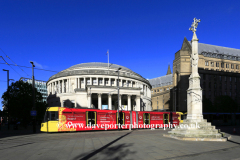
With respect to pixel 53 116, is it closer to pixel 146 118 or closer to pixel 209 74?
pixel 146 118

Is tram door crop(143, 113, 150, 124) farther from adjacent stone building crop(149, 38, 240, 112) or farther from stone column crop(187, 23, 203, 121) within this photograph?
adjacent stone building crop(149, 38, 240, 112)

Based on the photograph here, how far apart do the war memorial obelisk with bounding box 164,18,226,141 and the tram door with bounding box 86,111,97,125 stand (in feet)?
46.2

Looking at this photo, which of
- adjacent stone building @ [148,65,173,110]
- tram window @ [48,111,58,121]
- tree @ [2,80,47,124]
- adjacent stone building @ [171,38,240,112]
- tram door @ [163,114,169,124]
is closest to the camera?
tram window @ [48,111,58,121]

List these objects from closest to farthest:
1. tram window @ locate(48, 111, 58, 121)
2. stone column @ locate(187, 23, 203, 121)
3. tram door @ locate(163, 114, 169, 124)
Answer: stone column @ locate(187, 23, 203, 121)
tram window @ locate(48, 111, 58, 121)
tram door @ locate(163, 114, 169, 124)

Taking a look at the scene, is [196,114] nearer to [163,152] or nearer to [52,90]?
[163,152]

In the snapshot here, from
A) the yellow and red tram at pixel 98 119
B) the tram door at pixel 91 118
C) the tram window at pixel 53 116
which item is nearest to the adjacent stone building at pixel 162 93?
the yellow and red tram at pixel 98 119

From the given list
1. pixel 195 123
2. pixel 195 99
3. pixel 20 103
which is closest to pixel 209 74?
pixel 195 99

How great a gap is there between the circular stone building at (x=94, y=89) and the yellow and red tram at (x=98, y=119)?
2689cm

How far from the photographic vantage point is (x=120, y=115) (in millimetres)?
33000

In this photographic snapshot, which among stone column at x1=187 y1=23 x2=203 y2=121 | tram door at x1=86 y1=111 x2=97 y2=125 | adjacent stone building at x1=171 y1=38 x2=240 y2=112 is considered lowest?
tram door at x1=86 y1=111 x2=97 y2=125

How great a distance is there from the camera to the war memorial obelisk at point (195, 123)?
16672 millimetres

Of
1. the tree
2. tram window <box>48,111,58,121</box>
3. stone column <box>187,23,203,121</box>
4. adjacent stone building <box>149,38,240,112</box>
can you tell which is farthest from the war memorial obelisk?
adjacent stone building <box>149,38,240,112</box>

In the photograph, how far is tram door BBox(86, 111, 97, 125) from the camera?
2922cm

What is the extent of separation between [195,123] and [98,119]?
16.5 metres
